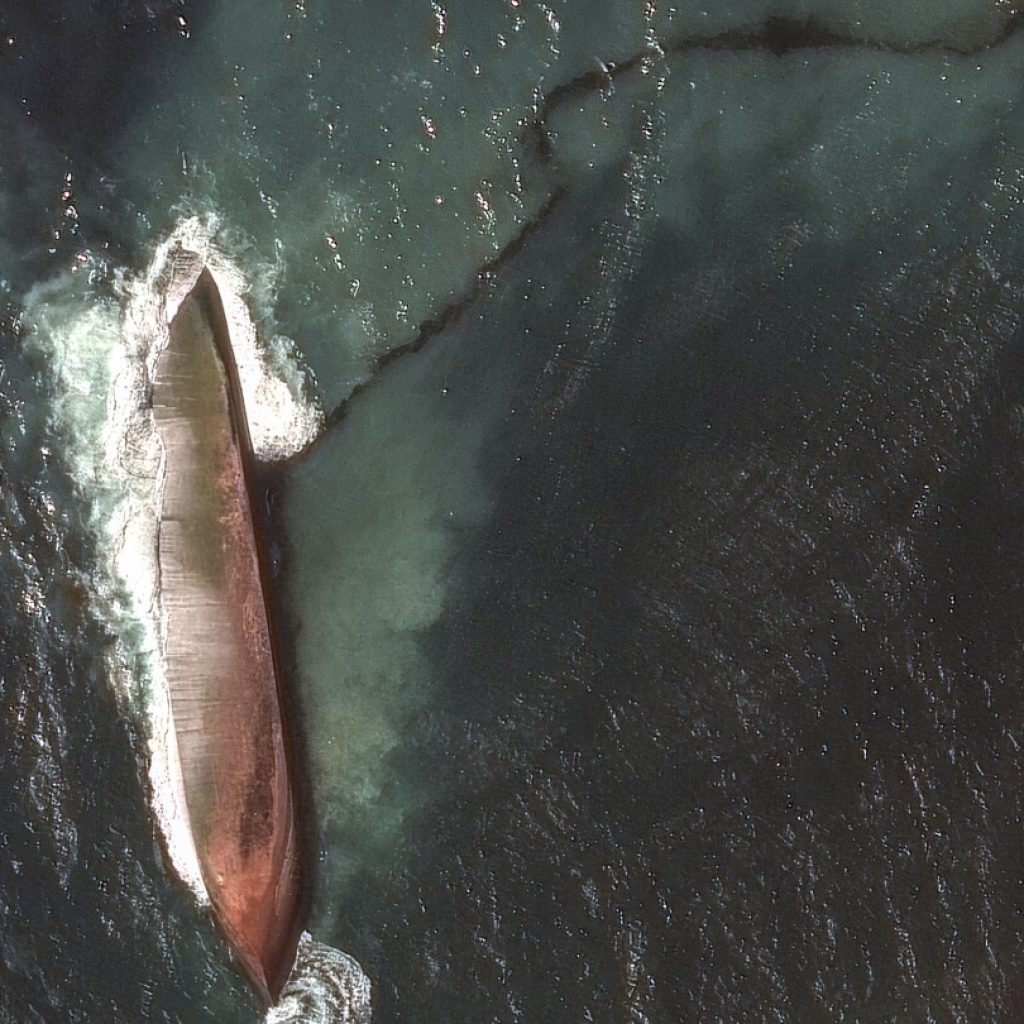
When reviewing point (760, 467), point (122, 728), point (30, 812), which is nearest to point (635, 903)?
point (760, 467)

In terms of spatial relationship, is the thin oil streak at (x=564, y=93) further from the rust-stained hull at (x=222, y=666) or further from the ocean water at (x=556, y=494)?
the rust-stained hull at (x=222, y=666)

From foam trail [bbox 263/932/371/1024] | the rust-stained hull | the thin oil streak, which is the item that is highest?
the thin oil streak

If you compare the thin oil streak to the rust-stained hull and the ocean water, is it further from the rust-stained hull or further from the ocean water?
the rust-stained hull

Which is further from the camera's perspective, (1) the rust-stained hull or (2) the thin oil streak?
(2) the thin oil streak

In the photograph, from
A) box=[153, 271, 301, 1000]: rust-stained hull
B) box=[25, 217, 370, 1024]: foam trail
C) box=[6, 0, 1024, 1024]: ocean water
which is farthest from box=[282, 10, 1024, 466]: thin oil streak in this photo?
box=[25, 217, 370, 1024]: foam trail

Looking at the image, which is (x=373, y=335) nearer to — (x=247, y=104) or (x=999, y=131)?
(x=247, y=104)

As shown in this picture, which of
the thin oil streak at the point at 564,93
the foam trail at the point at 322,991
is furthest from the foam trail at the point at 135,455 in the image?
the thin oil streak at the point at 564,93

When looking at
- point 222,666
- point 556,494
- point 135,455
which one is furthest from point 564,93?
point 222,666
